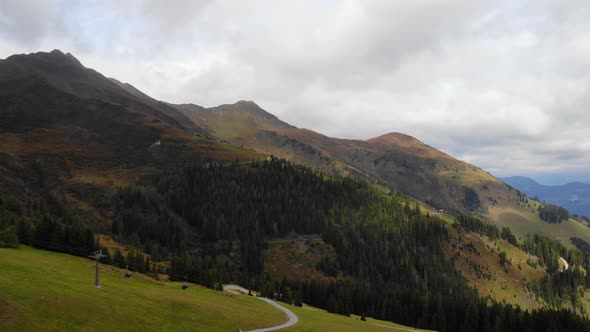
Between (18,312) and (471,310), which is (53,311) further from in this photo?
(471,310)

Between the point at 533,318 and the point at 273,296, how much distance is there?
9222 centimetres

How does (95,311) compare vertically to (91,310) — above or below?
below

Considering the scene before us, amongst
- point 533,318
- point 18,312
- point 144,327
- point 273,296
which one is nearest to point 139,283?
point 144,327

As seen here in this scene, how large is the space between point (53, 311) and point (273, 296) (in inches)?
3817

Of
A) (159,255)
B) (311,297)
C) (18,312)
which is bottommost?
(311,297)

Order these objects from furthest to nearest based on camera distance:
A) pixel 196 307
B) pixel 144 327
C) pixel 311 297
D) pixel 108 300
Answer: pixel 311 297
pixel 196 307
pixel 108 300
pixel 144 327

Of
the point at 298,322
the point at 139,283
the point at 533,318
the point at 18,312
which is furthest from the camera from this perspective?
the point at 533,318

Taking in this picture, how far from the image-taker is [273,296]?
13888 centimetres

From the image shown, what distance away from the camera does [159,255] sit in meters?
189

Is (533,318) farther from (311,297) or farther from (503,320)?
(311,297)

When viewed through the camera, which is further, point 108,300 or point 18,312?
point 108,300

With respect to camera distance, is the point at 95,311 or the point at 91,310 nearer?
the point at 91,310

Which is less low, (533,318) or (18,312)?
(18,312)

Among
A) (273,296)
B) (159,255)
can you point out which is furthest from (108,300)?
(159,255)
